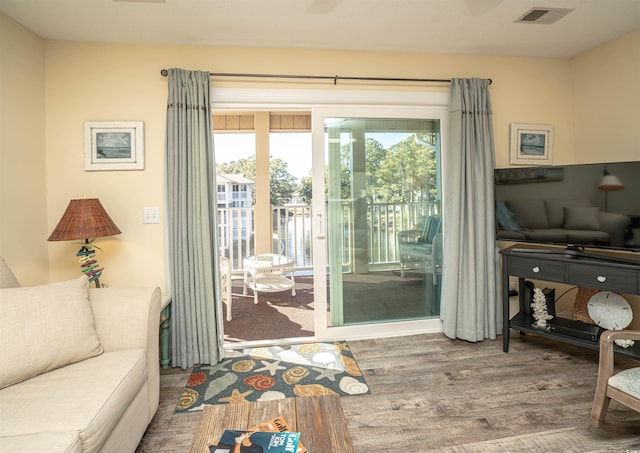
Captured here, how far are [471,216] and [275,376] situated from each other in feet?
6.82

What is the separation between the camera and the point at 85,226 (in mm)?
2256

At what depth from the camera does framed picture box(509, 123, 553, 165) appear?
3146mm

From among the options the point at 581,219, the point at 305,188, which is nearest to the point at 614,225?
the point at 581,219

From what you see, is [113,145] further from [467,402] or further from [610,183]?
[610,183]

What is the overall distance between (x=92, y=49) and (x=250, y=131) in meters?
A: 2.86

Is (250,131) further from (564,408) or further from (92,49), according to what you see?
(564,408)

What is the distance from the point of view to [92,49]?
265 cm

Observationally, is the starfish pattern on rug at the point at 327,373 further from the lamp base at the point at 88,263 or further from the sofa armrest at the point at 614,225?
the sofa armrest at the point at 614,225

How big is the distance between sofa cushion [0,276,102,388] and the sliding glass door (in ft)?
5.78

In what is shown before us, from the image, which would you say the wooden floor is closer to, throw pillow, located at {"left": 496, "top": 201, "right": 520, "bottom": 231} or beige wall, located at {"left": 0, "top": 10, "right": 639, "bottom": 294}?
throw pillow, located at {"left": 496, "top": 201, "right": 520, "bottom": 231}

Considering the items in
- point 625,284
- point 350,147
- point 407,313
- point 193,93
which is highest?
point 193,93

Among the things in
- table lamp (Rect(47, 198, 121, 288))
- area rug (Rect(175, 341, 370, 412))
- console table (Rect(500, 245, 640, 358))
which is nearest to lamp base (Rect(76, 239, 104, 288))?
table lamp (Rect(47, 198, 121, 288))

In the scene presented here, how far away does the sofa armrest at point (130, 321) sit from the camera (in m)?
1.80

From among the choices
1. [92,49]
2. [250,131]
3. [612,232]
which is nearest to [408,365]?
[612,232]
